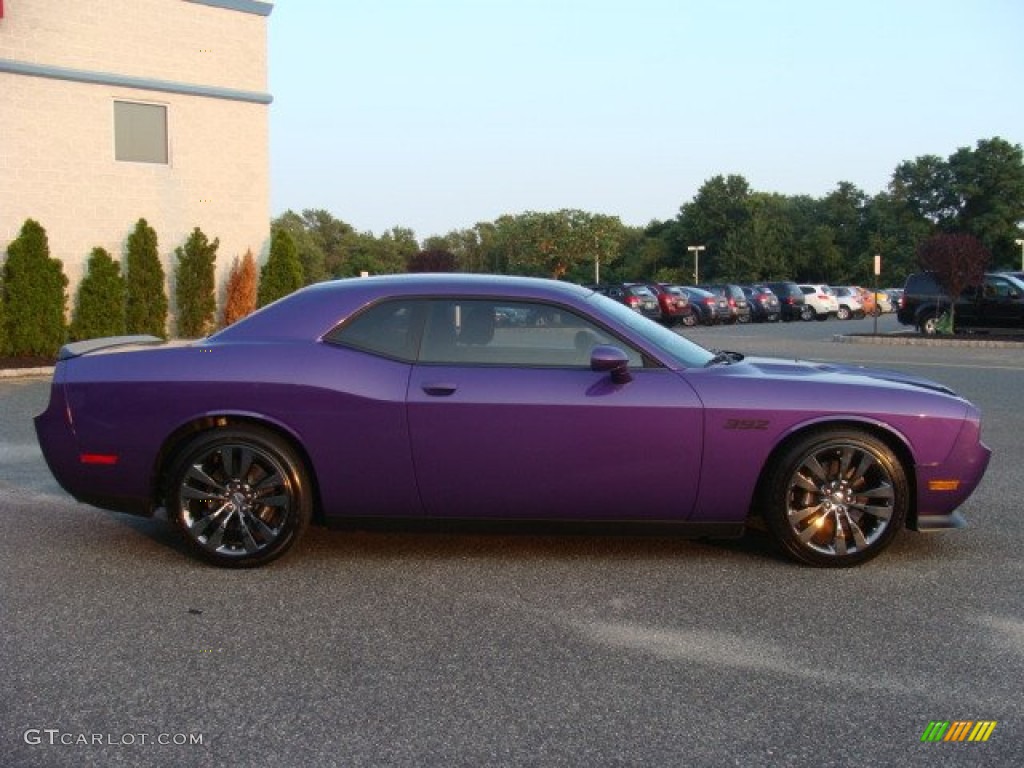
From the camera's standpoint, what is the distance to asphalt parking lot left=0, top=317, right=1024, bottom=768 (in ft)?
10.5

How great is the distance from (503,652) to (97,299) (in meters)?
15.6

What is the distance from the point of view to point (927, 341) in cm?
2534

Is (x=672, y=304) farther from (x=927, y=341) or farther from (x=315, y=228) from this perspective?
(x=315, y=228)

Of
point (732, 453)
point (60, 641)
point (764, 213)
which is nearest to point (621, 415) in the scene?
point (732, 453)

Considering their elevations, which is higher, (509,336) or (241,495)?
(509,336)

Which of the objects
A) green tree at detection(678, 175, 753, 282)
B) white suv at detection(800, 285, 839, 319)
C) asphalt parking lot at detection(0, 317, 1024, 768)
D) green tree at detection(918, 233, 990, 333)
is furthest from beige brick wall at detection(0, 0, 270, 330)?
green tree at detection(678, 175, 753, 282)

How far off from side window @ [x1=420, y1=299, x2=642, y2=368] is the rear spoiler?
1678mm

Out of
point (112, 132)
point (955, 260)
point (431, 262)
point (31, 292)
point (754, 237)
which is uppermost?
point (754, 237)

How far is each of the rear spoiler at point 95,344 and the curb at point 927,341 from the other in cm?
2205

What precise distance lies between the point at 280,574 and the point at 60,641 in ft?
3.87

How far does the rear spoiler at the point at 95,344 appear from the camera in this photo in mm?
5382

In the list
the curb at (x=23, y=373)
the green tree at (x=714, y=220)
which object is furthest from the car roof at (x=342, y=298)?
the green tree at (x=714, y=220)

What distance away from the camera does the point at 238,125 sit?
64.1ft

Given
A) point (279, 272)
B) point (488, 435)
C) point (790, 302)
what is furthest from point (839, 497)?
point (790, 302)
